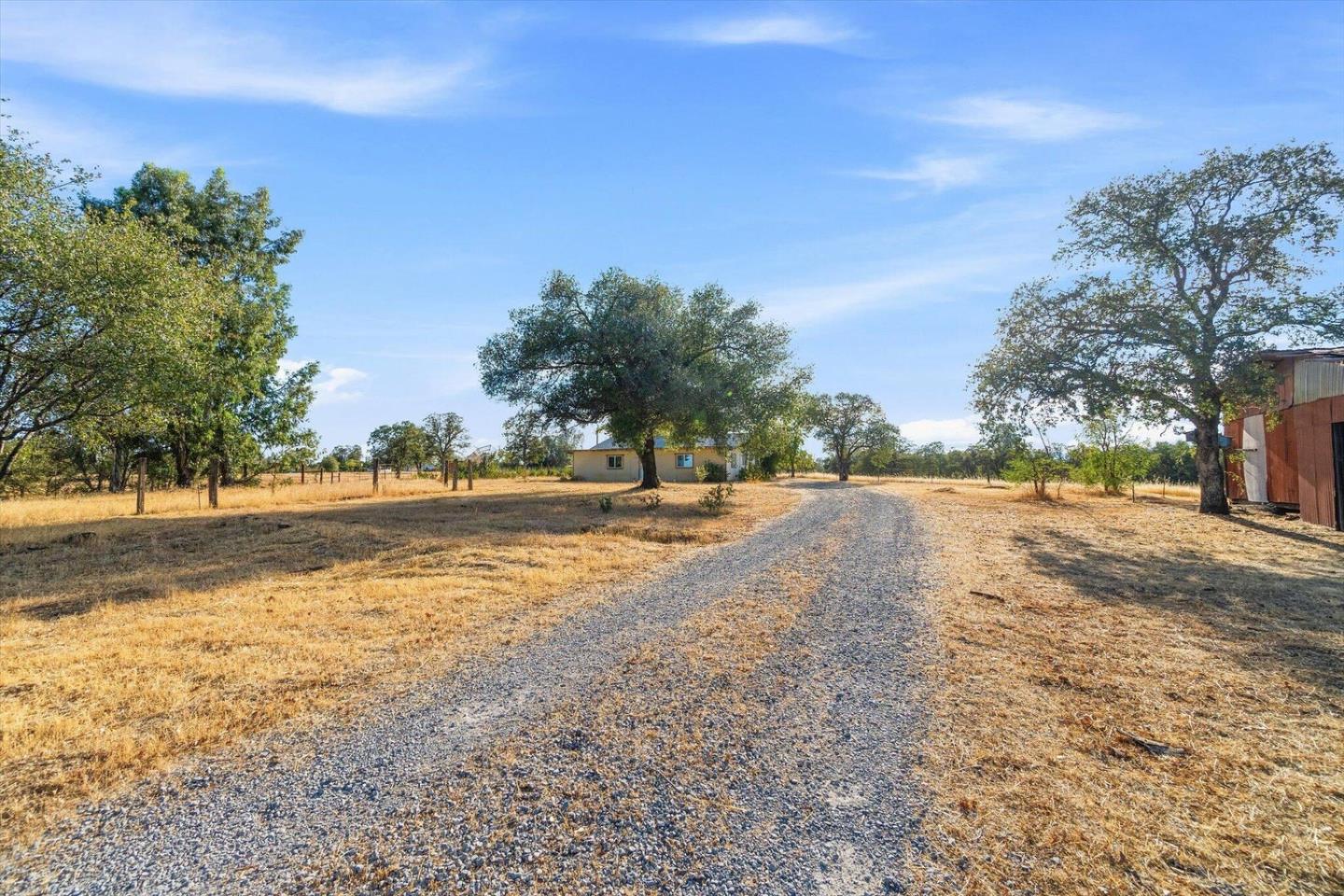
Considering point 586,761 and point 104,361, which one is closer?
point 586,761

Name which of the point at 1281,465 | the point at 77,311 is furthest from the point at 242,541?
the point at 1281,465

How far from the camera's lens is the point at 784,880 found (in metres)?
2.38

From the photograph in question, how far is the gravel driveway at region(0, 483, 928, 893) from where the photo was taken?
8.00 ft

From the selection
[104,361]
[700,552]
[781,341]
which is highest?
[781,341]

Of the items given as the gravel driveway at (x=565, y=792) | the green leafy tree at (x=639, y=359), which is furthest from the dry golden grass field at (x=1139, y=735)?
the green leafy tree at (x=639, y=359)

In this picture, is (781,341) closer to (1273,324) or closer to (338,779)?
(1273,324)

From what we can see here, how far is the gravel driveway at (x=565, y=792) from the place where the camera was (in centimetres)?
244

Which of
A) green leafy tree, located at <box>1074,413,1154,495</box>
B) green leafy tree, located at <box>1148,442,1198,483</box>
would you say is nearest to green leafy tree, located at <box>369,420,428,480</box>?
green leafy tree, located at <box>1074,413,1154,495</box>

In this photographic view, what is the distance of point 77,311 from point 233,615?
1172cm

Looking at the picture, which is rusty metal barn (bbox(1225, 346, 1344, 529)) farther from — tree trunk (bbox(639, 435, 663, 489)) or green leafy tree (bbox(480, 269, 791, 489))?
tree trunk (bbox(639, 435, 663, 489))

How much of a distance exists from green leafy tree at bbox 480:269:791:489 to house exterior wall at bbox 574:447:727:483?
19.5m

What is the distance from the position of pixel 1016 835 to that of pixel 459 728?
320cm

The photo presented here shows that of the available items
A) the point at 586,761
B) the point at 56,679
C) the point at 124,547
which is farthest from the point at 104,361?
the point at 586,761

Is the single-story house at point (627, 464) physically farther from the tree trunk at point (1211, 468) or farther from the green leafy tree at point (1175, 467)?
the green leafy tree at point (1175, 467)
